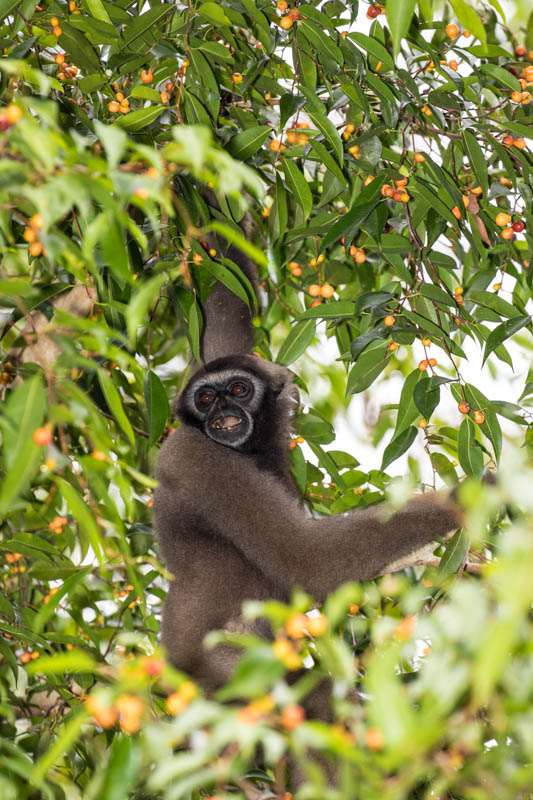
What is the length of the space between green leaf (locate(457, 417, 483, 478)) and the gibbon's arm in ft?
2.19

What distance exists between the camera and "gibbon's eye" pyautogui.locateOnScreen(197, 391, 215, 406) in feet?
16.1

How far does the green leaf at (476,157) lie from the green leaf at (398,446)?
42.4 inches

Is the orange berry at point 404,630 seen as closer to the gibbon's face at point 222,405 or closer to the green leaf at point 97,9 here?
the green leaf at point 97,9

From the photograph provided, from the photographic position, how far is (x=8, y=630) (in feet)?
10.3

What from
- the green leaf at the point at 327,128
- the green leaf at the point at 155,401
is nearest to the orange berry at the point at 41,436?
the green leaf at the point at 155,401

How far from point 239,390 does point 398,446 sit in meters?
1.62

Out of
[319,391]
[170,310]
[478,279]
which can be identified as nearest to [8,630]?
[478,279]

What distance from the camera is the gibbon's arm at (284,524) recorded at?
4199 millimetres

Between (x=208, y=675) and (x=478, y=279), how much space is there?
8.50 ft

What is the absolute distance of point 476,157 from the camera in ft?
11.6

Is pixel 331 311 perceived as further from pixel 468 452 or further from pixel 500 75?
pixel 500 75

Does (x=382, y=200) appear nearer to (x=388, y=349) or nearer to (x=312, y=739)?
(x=388, y=349)

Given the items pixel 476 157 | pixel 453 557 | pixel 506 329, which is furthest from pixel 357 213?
pixel 453 557

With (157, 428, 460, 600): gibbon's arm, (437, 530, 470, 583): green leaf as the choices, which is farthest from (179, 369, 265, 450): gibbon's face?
(437, 530, 470, 583): green leaf
